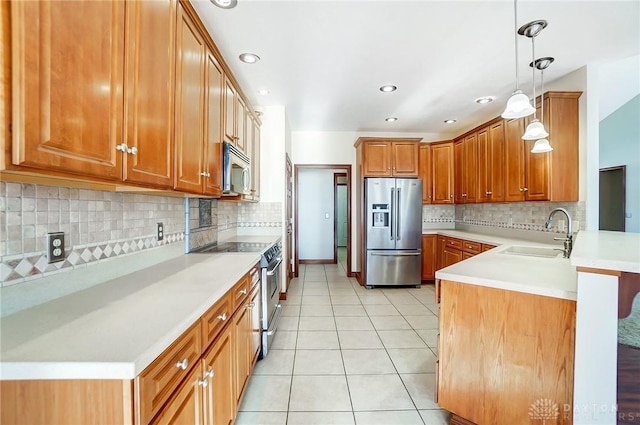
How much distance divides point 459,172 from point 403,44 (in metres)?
2.72

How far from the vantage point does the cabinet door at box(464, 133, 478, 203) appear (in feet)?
12.6

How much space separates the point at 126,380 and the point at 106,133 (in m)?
0.77

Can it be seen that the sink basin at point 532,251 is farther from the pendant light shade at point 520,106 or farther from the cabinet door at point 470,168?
the cabinet door at point 470,168

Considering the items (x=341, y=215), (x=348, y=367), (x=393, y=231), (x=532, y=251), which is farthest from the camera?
(x=341, y=215)

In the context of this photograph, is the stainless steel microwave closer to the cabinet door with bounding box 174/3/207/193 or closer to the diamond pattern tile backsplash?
the cabinet door with bounding box 174/3/207/193

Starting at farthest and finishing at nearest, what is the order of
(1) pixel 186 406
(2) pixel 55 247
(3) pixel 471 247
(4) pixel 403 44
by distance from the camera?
1. (3) pixel 471 247
2. (4) pixel 403 44
3. (2) pixel 55 247
4. (1) pixel 186 406

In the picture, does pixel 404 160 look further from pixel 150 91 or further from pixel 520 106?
pixel 150 91

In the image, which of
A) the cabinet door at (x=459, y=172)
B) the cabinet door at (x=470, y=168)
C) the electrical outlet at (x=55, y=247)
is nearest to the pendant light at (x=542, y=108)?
the cabinet door at (x=470, y=168)

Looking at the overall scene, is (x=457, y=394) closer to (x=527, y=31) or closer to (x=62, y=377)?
(x=62, y=377)

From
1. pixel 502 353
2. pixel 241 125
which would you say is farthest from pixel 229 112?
pixel 502 353

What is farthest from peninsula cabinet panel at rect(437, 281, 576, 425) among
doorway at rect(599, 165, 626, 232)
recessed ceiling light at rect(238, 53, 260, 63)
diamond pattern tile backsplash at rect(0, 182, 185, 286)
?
doorway at rect(599, 165, 626, 232)

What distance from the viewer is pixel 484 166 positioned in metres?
3.64

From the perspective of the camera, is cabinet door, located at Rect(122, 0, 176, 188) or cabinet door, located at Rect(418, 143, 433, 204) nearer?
cabinet door, located at Rect(122, 0, 176, 188)

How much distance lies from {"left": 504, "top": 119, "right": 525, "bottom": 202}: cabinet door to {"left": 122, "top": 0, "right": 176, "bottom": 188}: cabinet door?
136 inches
